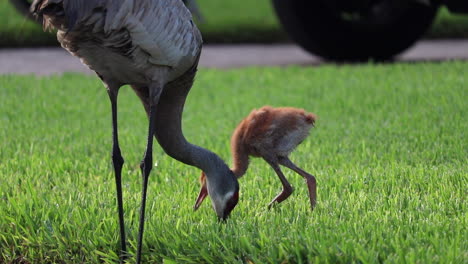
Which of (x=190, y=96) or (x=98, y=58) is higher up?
(x=98, y=58)

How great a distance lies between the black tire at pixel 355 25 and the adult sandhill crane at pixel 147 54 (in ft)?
22.0

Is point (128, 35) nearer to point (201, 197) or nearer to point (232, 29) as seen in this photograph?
point (201, 197)

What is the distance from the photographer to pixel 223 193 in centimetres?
484

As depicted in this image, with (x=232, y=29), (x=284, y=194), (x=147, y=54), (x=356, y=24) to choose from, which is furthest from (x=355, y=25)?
(x=147, y=54)

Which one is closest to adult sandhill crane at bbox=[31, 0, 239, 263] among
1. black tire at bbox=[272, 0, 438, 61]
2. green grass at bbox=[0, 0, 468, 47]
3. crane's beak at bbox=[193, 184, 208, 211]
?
crane's beak at bbox=[193, 184, 208, 211]

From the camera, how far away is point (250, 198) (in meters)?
5.46

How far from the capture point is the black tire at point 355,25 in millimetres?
11305

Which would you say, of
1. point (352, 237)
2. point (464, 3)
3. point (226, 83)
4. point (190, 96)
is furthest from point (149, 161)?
point (464, 3)

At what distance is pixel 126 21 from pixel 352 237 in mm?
1526

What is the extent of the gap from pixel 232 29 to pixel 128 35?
1039 cm

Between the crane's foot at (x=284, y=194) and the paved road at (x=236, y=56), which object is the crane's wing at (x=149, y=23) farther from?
the paved road at (x=236, y=56)

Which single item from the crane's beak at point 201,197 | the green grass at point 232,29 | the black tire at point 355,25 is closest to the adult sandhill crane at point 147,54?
the crane's beak at point 201,197

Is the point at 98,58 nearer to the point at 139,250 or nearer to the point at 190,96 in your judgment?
the point at 139,250

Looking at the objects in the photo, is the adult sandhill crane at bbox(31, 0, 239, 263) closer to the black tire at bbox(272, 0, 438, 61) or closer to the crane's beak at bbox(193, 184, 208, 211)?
the crane's beak at bbox(193, 184, 208, 211)
